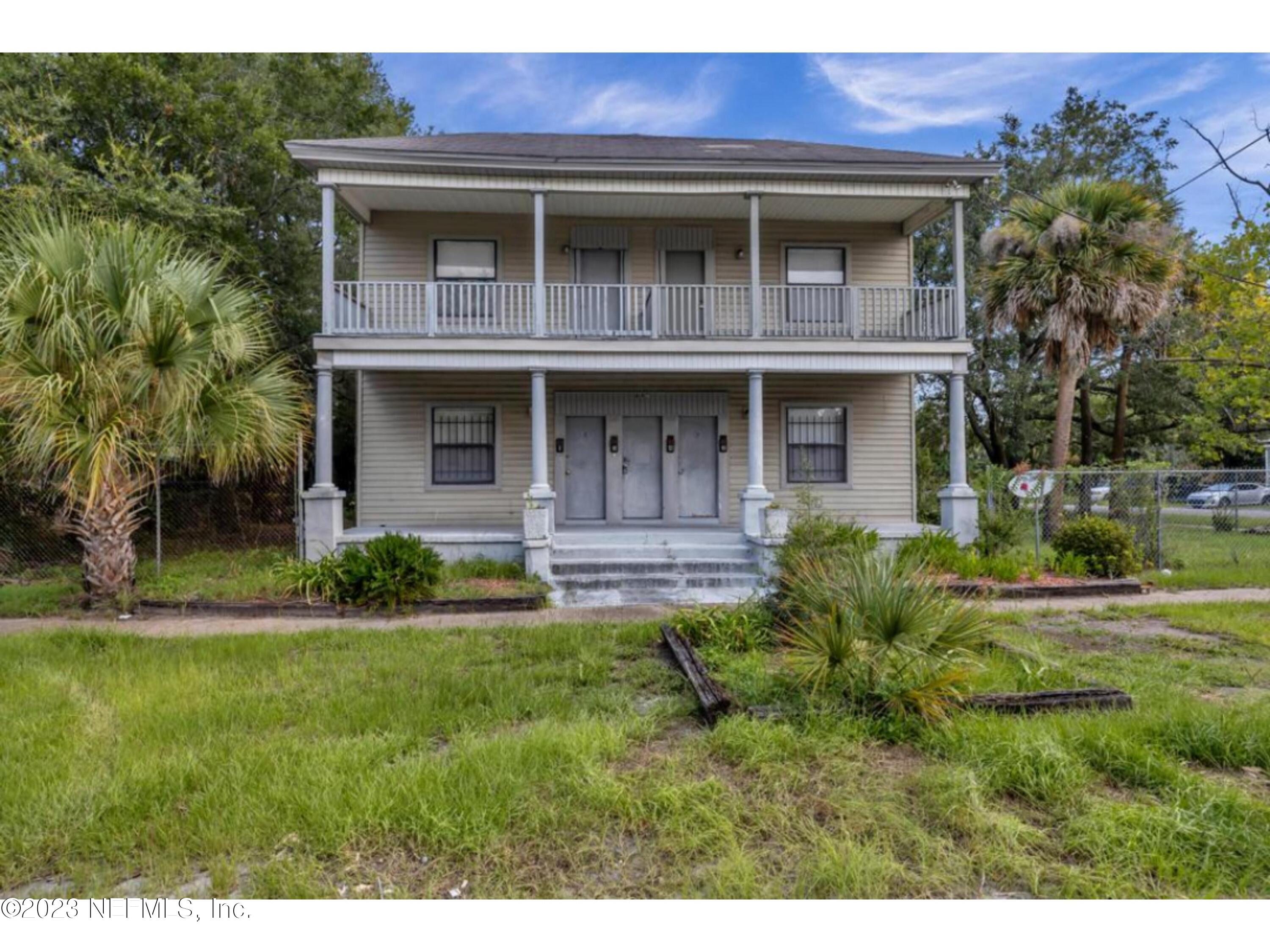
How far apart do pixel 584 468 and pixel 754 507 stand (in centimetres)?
393

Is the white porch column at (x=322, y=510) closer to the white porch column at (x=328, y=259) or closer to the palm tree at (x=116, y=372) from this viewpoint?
the palm tree at (x=116, y=372)

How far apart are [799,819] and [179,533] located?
12.8 meters

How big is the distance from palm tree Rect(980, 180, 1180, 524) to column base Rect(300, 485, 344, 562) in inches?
492

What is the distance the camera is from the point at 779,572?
7609 millimetres

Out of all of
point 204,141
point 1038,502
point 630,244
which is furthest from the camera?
point 204,141

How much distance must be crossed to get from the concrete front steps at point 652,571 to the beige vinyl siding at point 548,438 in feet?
9.04

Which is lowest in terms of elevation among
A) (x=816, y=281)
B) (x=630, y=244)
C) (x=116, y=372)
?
(x=116, y=372)

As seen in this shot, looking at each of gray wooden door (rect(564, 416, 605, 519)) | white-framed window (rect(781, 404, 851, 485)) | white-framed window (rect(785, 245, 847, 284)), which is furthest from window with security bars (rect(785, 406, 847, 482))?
gray wooden door (rect(564, 416, 605, 519))

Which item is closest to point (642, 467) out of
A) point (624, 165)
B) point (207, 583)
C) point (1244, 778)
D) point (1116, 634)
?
point (624, 165)

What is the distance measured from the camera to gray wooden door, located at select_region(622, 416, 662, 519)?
13242 mm

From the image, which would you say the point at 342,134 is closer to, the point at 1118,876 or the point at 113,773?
the point at 113,773

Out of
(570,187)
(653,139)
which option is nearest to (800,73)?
(653,139)

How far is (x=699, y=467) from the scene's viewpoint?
13.3 metres

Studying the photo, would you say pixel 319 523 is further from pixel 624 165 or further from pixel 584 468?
pixel 624 165
